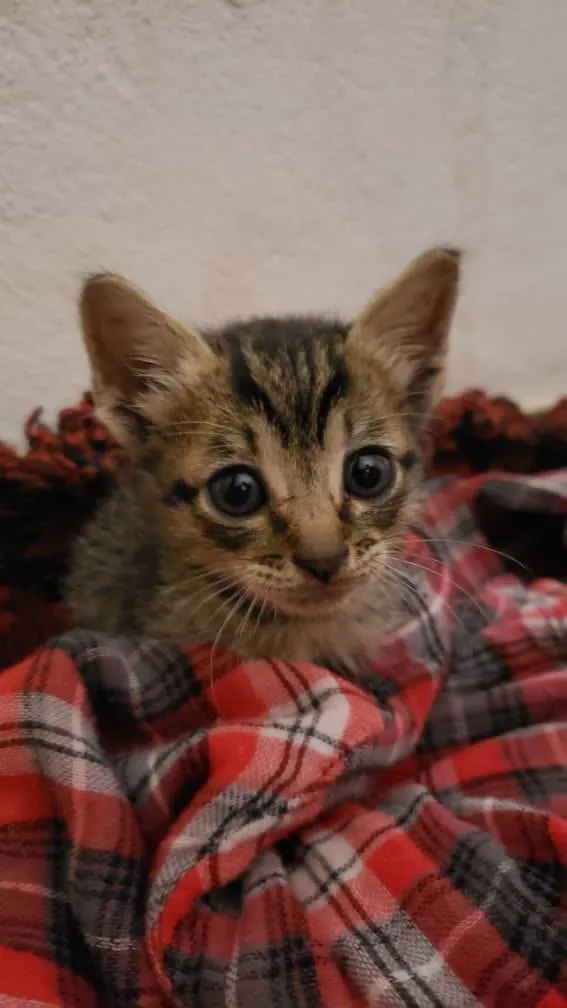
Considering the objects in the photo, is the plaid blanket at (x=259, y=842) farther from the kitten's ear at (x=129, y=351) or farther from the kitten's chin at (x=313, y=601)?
the kitten's ear at (x=129, y=351)

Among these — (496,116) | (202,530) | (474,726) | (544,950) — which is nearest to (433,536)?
(474,726)

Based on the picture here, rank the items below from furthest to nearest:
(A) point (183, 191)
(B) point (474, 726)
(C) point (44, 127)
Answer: (A) point (183, 191)
(C) point (44, 127)
(B) point (474, 726)

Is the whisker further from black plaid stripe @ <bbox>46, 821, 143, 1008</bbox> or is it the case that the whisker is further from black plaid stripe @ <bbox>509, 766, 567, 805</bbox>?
black plaid stripe @ <bbox>46, 821, 143, 1008</bbox>

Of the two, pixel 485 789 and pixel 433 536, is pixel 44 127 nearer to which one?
pixel 433 536

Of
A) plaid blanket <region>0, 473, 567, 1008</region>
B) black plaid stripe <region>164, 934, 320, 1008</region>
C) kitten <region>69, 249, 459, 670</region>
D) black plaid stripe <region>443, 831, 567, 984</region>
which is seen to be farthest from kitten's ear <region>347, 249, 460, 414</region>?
black plaid stripe <region>164, 934, 320, 1008</region>

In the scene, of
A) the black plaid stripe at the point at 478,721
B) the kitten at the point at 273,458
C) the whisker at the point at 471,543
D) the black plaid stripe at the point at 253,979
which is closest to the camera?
the black plaid stripe at the point at 253,979

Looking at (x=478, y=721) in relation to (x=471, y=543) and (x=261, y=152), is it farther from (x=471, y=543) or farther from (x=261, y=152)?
(x=261, y=152)

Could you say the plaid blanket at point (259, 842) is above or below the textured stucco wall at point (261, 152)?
below

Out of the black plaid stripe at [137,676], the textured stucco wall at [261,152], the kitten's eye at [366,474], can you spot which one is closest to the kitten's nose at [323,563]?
the kitten's eye at [366,474]
